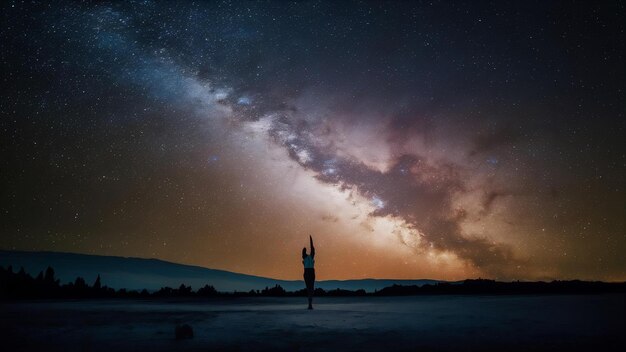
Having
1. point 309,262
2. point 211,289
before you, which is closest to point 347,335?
point 309,262

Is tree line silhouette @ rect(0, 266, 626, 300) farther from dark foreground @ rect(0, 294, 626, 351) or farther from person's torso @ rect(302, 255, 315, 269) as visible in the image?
dark foreground @ rect(0, 294, 626, 351)

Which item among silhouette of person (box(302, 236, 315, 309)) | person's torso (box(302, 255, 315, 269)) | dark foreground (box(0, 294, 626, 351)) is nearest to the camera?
dark foreground (box(0, 294, 626, 351))

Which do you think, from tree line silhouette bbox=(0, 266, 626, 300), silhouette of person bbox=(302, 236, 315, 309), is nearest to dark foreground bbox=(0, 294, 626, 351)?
silhouette of person bbox=(302, 236, 315, 309)

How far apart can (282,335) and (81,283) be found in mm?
33118

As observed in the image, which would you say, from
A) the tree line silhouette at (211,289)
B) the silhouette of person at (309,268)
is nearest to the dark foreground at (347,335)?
the silhouette of person at (309,268)

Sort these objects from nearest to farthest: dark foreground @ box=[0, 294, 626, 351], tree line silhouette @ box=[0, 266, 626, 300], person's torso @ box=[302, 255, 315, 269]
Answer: dark foreground @ box=[0, 294, 626, 351] → person's torso @ box=[302, 255, 315, 269] → tree line silhouette @ box=[0, 266, 626, 300]

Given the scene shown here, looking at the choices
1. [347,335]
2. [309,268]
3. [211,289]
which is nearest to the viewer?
[347,335]

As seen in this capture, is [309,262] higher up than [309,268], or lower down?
higher up

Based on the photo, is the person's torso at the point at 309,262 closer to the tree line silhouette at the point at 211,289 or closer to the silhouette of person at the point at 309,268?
the silhouette of person at the point at 309,268

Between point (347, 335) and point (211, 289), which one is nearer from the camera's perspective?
point (347, 335)

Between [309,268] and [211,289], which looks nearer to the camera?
[309,268]

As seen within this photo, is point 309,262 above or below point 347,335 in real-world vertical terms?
above

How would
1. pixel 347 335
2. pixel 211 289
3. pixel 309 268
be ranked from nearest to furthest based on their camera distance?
pixel 347 335 < pixel 309 268 < pixel 211 289

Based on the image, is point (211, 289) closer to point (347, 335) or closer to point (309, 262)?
point (309, 262)
